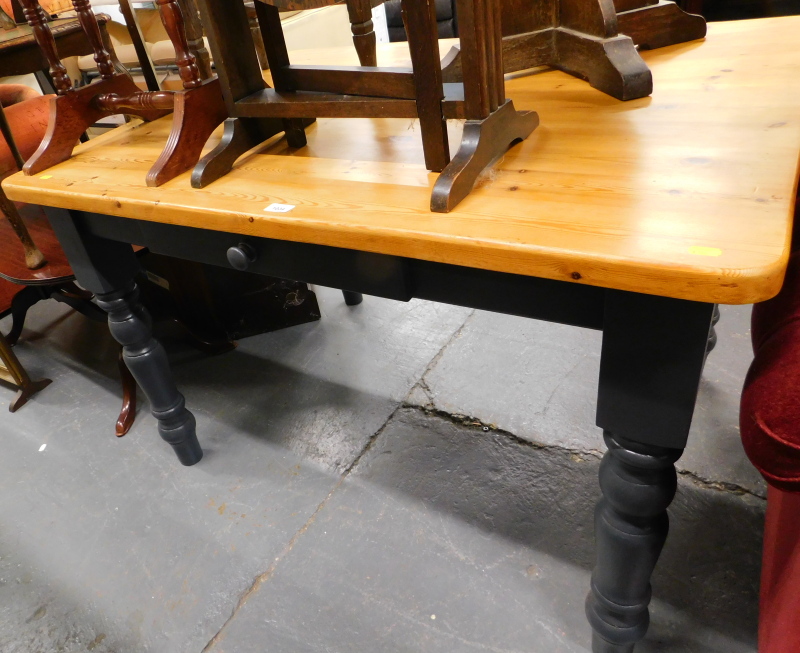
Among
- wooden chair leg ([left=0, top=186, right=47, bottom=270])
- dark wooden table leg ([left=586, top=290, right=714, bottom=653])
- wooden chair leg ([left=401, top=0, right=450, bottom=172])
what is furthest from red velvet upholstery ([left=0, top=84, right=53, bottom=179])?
dark wooden table leg ([left=586, top=290, right=714, bottom=653])

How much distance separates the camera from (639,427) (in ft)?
2.35

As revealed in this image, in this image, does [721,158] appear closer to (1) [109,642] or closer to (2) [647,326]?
(2) [647,326]

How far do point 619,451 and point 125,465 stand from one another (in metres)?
1.32

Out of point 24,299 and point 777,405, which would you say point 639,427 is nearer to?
point 777,405

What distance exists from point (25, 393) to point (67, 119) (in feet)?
3.39

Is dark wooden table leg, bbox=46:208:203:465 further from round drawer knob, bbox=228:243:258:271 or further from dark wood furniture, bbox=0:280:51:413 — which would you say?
dark wood furniture, bbox=0:280:51:413

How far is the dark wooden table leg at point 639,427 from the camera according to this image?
2.11 feet

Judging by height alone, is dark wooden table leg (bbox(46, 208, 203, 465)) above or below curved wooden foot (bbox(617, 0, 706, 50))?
→ below

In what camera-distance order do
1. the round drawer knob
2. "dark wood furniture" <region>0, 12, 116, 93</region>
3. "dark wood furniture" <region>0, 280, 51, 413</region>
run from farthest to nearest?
"dark wood furniture" <region>0, 280, 51, 413</region>, "dark wood furniture" <region>0, 12, 116, 93</region>, the round drawer knob

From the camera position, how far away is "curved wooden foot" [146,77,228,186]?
3.30 ft

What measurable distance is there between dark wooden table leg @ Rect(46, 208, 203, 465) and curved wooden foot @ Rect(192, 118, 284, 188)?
0.38m

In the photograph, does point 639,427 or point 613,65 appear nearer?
point 639,427

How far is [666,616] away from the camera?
108 centimetres

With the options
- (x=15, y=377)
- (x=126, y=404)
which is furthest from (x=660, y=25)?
(x=15, y=377)
